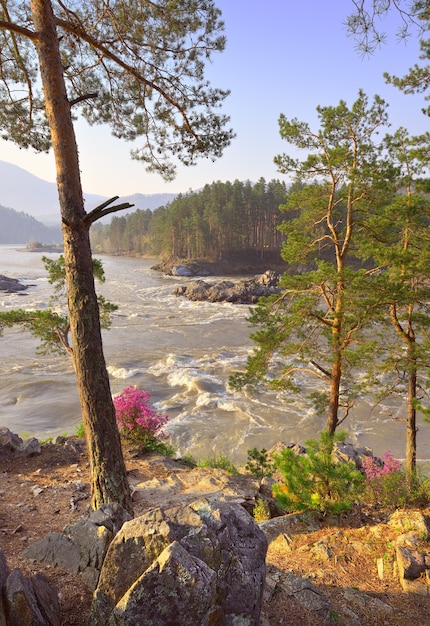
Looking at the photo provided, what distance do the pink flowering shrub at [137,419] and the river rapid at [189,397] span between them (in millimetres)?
3145

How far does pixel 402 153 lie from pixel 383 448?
9.08 meters

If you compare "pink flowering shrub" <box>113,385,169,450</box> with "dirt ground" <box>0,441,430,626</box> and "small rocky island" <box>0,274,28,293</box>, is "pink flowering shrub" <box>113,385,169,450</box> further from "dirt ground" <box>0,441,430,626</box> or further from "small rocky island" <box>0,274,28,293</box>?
"small rocky island" <box>0,274,28,293</box>

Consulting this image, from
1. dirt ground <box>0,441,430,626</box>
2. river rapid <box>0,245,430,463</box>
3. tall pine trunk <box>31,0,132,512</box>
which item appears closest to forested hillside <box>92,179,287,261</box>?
river rapid <box>0,245,430,463</box>

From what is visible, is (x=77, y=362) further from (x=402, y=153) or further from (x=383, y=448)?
(x=383, y=448)

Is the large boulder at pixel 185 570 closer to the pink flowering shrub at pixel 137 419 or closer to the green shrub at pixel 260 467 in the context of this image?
the green shrub at pixel 260 467

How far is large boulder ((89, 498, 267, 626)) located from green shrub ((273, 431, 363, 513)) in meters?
2.66

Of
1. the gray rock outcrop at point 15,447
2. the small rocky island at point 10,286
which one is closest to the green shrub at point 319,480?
the gray rock outcrop at point 15,447

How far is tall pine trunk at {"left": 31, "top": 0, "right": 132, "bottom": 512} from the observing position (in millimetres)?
4789

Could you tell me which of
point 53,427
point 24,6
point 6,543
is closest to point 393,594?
point 6,543

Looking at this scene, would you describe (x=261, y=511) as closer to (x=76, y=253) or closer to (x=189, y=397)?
(x=76, y=253)

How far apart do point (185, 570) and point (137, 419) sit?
7.49 meters

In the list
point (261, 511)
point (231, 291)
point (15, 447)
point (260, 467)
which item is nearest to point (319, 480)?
point (261, 511)

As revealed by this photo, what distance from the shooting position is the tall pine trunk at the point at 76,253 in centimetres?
479

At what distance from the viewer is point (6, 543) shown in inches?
181
